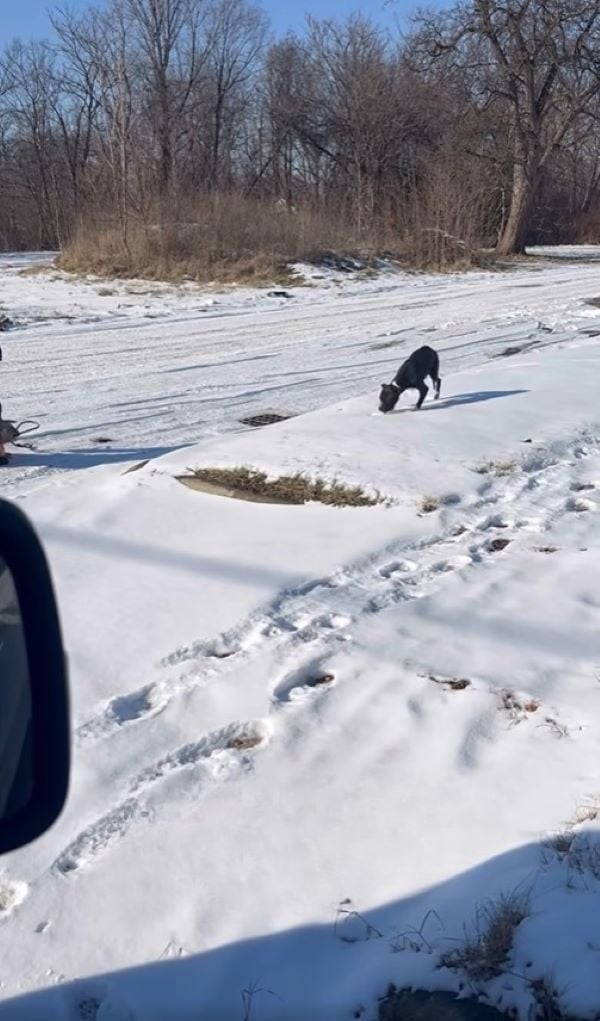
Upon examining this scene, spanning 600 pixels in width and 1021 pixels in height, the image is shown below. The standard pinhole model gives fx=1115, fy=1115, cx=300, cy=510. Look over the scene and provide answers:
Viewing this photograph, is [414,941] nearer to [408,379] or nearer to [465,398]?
[408,379]

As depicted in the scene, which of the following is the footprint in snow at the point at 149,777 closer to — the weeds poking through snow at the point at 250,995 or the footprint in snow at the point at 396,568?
the weeds poking through snow at the point at 250,995

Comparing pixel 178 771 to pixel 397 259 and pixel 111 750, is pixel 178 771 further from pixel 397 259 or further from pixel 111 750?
pixel 397 259

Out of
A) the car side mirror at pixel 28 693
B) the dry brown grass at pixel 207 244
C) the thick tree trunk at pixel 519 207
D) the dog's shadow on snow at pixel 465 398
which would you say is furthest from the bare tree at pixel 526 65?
the car side mirror at pixel 28 693

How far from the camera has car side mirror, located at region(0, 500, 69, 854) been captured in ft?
6.33

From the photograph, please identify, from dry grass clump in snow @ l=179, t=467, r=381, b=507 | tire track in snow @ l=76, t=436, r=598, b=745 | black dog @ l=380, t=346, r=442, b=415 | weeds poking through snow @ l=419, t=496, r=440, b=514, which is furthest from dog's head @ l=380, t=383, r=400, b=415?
weeds poking through snow @ l=419, t=496, r=440, b=514

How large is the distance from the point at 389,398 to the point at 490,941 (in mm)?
7015

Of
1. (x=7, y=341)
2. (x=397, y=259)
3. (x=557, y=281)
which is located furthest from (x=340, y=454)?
(x=397, y=259)

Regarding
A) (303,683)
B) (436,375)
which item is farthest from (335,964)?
(436,375)

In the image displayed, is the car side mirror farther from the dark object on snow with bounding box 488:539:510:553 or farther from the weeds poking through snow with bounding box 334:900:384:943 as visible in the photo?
the dark object on snow with bounding box 488:539:510:553

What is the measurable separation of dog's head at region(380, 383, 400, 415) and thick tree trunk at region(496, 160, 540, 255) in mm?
28965

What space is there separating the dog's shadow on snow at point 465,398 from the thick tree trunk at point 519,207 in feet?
91.8

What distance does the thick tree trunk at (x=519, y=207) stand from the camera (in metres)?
37.2

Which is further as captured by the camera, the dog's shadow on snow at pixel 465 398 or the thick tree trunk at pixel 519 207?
the thick tree trunk at pixel 519 207

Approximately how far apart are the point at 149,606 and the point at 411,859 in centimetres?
236
